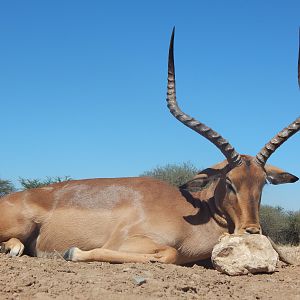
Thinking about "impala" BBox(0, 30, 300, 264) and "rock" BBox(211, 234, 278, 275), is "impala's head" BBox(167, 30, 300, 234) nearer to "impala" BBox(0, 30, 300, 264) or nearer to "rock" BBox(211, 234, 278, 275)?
"impala" BBox(0, 30, 300, 264)

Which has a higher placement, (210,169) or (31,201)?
(210,169)

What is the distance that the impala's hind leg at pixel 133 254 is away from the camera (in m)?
6.91

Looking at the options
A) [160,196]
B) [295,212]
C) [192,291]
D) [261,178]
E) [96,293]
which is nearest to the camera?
[96,293]

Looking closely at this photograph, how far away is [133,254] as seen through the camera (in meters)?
6.97

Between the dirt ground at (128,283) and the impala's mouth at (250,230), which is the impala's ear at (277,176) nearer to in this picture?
the impala's mouth at (250,230)

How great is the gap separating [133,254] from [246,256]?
4.53 feet

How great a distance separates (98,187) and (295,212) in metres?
17.7

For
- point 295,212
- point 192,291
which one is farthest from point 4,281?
point 295,212

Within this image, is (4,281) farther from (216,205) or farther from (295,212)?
(295,212)

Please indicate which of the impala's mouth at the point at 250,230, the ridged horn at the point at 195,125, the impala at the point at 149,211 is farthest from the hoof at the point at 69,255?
the ridged horn at the point at 195,125

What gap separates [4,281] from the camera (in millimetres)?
4969

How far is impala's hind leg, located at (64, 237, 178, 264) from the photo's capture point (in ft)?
22.7

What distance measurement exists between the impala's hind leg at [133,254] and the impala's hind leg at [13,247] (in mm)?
780

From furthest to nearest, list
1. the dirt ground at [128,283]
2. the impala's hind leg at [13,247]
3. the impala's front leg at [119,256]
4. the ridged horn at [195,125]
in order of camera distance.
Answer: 1. the ridged horn at [195,125]
2. the impala's hind leg at [13,247]
3. the impala's front leg at [119,256]
4. the dirt ground at [128,283]
